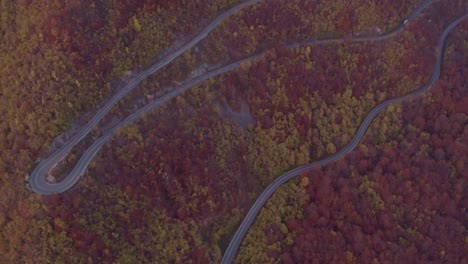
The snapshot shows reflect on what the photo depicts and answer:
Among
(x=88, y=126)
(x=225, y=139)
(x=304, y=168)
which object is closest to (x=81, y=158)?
(x=88, y=126)

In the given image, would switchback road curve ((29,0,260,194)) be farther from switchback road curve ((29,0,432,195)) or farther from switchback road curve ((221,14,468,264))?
switchback road curve ((221,14,468,264))

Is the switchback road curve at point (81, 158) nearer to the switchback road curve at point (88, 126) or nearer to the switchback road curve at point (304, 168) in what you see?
the switchback road curve at point (88, 126)

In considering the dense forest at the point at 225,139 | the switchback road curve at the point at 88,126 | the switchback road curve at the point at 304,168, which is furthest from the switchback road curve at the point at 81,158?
the switchback road curve at the point at 304,168

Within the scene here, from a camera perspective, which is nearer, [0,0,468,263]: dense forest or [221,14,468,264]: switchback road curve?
[0,0,468,263]: dense forest

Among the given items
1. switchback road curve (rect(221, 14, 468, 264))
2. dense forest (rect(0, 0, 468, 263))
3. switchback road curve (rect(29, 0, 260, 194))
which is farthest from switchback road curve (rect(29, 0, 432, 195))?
switchback road curve (rect(221, 14, 468, 264))

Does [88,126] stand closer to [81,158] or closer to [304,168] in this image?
[81,158]
